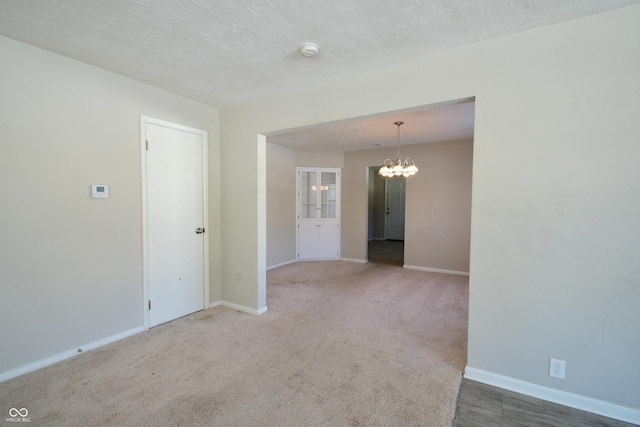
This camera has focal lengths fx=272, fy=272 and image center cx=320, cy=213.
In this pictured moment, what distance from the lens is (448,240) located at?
5.43 m

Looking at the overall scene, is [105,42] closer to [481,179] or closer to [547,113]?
[481,179]

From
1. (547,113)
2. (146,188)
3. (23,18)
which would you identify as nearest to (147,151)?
(146,188)

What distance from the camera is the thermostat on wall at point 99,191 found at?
2.52m

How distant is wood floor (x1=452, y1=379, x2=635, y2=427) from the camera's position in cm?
169

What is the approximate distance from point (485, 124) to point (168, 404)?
119 inches

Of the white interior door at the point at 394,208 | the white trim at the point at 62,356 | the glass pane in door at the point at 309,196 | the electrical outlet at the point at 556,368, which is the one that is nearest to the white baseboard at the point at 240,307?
the white trim at the point at 62,356

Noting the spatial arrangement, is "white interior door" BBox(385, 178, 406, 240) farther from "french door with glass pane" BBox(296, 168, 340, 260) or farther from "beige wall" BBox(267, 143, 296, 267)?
"beige wall" BBox(267, 143, 296, 267)

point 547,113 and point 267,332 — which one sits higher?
point 547,113

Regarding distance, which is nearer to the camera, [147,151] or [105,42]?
[105,42]

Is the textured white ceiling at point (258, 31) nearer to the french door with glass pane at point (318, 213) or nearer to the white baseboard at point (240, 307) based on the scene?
the white baseboard at point (240, 307)

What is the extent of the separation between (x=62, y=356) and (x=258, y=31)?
312cm

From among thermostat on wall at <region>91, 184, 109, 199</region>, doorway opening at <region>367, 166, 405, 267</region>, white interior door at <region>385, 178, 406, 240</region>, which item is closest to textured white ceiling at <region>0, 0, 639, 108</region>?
thermostat on wall at <region>91, 184, 109, 199</region>

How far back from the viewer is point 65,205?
93.0 inches

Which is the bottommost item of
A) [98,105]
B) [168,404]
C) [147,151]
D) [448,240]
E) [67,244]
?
[168,404]
